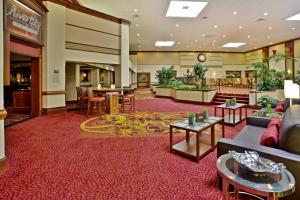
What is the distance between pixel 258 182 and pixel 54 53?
25.1 ft

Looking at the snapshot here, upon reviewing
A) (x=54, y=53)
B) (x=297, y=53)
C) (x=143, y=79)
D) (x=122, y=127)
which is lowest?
(x=122, y=127)

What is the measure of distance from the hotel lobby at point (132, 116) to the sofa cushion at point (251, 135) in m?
0.02

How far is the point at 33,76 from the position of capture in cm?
684

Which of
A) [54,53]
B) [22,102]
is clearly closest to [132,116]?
[54,53]

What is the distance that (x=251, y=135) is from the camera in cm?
324

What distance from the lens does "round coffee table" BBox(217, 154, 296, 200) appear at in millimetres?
1425

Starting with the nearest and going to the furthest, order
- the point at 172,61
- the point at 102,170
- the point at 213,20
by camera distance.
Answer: the point at 102,170 < the point at 213,20 < the point at 172,61

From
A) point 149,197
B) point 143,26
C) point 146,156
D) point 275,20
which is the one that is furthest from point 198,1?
point 149,197

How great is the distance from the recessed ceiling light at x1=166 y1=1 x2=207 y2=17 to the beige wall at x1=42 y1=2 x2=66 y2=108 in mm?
4553

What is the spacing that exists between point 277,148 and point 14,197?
307 cm

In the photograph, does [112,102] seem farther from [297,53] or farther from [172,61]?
[172,61]

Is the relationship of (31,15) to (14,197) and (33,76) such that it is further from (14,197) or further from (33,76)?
(14,197)

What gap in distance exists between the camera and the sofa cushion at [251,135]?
2967 mm

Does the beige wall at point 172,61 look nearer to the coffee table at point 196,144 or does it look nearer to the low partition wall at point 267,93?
the low partition wall at point 267,93
